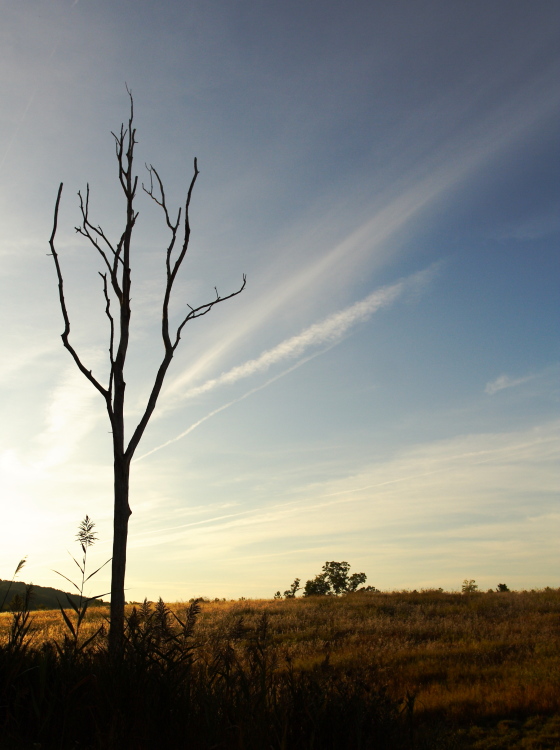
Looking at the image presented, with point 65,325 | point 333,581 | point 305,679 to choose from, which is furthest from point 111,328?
point 333,581

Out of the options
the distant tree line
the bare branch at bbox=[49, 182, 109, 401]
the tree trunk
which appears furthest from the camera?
the distant tree line

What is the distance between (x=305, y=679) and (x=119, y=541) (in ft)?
11.0

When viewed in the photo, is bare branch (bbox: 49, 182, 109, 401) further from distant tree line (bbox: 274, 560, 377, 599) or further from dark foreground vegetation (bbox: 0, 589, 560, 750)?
distant tree line (bbox: 274, 560, 377, 599)

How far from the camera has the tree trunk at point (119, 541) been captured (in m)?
7.20

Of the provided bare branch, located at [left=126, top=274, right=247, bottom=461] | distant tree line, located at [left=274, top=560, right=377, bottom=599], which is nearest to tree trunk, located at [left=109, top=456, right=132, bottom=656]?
bare branch, located at [left=126, top=274, right=247, bottom=461]

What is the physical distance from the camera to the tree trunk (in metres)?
7.20

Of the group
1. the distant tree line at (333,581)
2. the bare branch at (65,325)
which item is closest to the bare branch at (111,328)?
the bare branch at (65,325)

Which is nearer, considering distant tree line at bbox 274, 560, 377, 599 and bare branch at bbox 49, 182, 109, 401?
bare branch at bbox 49, 182, 109, 401

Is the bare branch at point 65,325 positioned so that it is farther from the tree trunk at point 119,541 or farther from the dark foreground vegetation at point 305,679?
the dark foreground vegetation at point 305,679

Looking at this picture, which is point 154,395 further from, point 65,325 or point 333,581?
point 333,581

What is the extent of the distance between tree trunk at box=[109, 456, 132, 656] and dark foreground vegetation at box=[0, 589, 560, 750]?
2.15 feet

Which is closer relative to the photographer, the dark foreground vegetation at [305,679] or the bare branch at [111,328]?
the dark foreground vegetation at [305,679]

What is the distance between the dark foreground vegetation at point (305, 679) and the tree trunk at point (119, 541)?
0.65m

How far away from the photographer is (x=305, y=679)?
5398 millimetres
